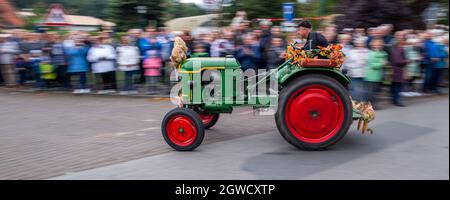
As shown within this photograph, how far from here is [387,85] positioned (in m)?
9.72

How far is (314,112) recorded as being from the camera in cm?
598

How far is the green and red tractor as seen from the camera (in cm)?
593

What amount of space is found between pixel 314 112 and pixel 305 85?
0.37m

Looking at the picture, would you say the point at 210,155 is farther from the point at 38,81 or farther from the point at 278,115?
the point at 38,81

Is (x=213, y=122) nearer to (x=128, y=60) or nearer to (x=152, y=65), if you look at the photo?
(x=152, y=65)

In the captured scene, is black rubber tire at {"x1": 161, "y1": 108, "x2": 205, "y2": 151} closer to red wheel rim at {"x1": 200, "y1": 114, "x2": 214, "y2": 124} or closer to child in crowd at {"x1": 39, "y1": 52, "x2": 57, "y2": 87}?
red wheel rim at {"x1": 200, "y1": 114, "x2": 214, "y2": 124}

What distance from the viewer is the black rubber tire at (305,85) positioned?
5883 mm

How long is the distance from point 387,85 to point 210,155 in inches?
206

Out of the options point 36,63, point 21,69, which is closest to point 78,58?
point 36,63

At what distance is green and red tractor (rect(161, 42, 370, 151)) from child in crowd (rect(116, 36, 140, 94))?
4.75m

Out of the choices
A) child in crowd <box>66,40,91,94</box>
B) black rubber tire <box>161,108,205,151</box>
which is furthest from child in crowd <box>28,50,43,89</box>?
black rubber tire <box>161,108,205,151</box>

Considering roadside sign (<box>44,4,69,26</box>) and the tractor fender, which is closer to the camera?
the tractor fender

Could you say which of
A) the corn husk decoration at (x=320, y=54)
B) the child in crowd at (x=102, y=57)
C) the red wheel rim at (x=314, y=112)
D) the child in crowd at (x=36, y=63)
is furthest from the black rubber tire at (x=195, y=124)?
the child in crowd at (x=36, y=63)
